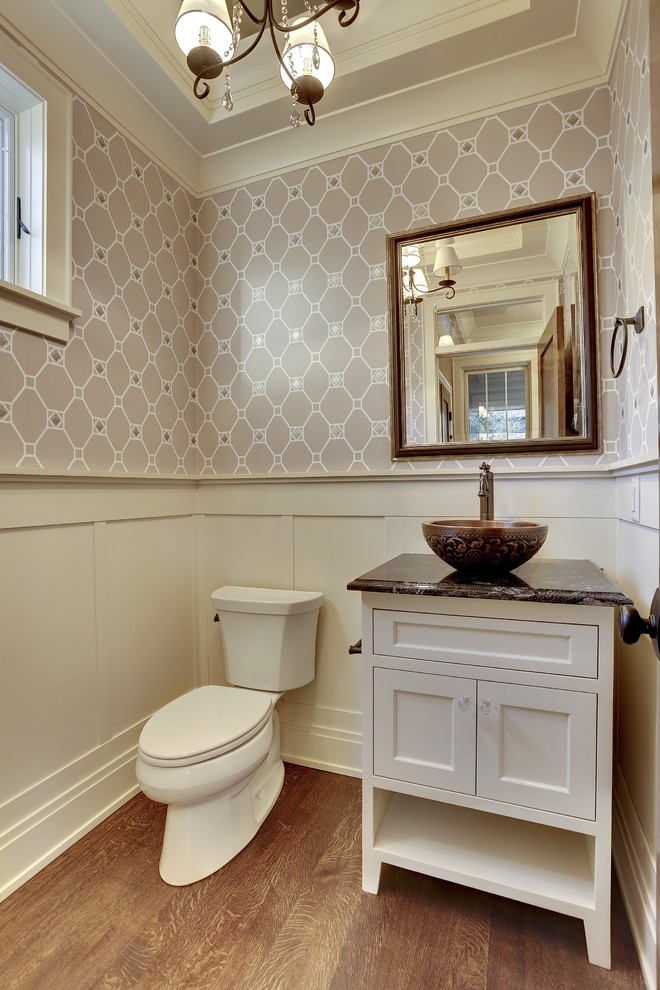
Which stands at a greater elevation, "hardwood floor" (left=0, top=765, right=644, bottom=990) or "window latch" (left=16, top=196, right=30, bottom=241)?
"window latch" (left=16, top=196, right=30, bottom=241)

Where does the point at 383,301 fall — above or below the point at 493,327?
above

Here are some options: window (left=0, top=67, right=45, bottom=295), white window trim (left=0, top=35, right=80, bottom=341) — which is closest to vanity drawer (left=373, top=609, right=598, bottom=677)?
white window trim (left=0, top=35, right=80, bottom=341)

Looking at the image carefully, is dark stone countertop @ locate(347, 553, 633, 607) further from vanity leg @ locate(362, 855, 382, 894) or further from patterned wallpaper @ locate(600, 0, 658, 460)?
vanity leg @ locate(362, 855, 382, 894)

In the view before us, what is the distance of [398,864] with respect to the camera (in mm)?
1362

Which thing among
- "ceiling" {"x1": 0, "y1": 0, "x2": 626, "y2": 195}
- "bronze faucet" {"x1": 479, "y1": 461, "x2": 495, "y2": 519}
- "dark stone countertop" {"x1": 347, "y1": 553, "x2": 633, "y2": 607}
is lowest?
"dark stone countertop" {"x1": 347, "y1": 553, "x2": 633, "y2": 607}

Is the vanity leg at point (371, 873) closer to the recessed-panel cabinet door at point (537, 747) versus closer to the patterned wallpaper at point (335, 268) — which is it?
the recessed-panel cabinet door at point (537, 747)

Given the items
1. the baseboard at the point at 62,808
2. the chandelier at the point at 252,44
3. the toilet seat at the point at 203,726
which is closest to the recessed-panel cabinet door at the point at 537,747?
the toilet seat at the point at 203,726

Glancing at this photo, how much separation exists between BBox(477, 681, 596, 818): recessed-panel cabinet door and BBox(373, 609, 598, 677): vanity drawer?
64 mm

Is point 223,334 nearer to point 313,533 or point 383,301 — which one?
point 383,301

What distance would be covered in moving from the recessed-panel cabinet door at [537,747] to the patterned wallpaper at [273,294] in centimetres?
70

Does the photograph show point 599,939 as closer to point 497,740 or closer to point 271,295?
point 497,740

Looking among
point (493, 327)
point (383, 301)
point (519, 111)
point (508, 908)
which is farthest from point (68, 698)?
point (519, 111)

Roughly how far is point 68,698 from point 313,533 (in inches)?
40.2

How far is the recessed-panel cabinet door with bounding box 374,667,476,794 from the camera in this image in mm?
1289
